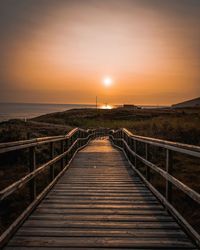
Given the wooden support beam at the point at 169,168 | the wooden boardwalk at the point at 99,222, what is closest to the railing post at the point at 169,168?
the wooden support beam at the point at 169,168

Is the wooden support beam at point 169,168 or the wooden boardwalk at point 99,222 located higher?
the wooden support beam at point 169,168

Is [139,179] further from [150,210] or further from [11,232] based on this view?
[11,232]

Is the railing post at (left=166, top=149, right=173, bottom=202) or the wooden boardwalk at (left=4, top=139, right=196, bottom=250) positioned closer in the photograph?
the wooden boardwalk at (left=4, top=139, right=196, bottom=250)

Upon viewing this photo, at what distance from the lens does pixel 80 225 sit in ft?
13.6

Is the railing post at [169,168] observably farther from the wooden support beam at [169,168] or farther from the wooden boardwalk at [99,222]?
the wooden boardwalk at [99,222]

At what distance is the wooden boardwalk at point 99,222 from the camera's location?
11.6ft

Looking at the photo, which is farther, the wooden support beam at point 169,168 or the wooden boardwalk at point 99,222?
the wooden support beam at point 169,168

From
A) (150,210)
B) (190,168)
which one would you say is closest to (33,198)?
(150,210)

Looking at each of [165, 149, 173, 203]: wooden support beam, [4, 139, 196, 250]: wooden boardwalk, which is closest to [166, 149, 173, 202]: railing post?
[165, 149, 173, 203]: wooden support beam

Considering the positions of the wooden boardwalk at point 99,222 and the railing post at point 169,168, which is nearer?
the wooden boardwalk at point 99,222

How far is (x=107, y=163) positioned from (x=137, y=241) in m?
7.15

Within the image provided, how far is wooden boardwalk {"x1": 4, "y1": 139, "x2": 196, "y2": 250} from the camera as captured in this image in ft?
11.6

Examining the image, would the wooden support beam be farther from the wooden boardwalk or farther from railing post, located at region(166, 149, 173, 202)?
the wooden boardwalk

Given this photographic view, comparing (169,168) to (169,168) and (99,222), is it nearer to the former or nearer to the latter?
(169,168)
